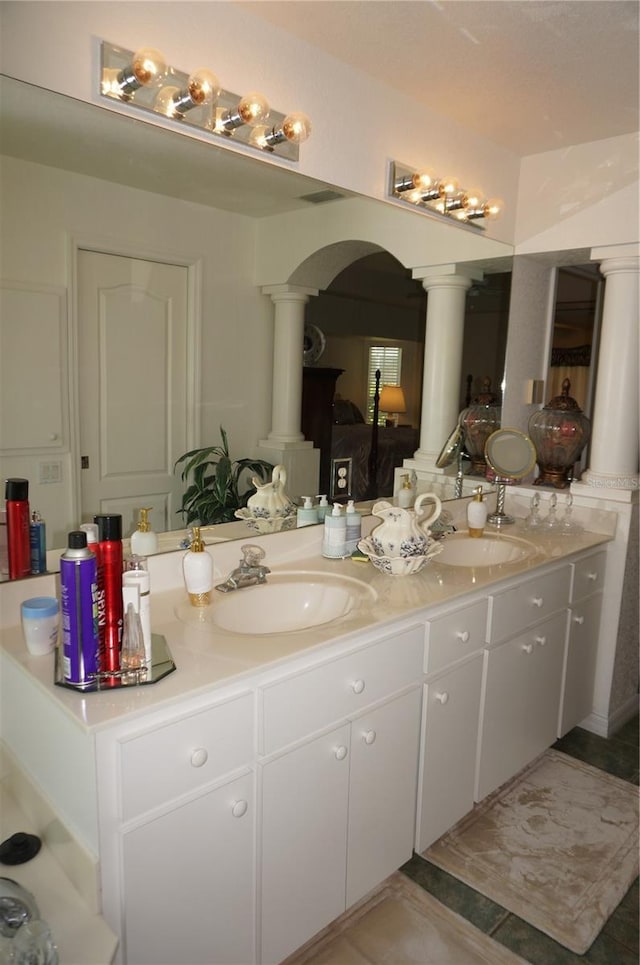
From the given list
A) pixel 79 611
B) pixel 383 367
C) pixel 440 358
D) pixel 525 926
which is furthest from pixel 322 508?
pixel 525 926

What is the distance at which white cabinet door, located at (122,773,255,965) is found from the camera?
47.6 inches

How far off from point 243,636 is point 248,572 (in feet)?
1.11

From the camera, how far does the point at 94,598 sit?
1209 millimetres

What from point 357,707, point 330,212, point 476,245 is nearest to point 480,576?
point 357,707

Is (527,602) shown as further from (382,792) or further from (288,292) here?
(288,292)

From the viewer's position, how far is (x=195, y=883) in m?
1.30

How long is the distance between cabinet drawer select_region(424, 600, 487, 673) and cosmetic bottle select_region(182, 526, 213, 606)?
0.60m

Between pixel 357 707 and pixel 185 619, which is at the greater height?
pixel 185 619

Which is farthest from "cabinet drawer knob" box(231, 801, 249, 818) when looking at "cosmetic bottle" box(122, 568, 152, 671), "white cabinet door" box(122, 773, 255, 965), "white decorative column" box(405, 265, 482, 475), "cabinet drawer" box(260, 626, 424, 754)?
"white decorative column" box(405, 265, 482, 475)

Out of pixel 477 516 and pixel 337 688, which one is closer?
pixel 337 688

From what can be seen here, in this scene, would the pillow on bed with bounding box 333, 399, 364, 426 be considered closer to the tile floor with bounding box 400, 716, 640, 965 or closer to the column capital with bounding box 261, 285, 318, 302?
the column capital with bounding box 261, 285, 318, 302

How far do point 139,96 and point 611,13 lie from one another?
1.22 m

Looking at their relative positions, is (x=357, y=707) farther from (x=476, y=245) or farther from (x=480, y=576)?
(x=476, y=245)

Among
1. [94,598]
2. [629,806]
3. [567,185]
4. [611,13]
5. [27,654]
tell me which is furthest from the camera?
[567,185]
